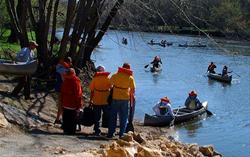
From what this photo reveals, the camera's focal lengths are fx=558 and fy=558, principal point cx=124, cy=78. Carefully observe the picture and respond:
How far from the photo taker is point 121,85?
496 inches

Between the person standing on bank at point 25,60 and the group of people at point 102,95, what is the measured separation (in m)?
2.86

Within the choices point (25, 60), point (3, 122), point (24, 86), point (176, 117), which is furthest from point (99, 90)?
point (176, 117)

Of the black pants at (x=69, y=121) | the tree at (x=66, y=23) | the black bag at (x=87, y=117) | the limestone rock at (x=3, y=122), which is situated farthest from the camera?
the tree at (x=66, y=23)

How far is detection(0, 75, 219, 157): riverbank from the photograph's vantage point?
10.3 m

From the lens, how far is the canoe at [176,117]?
71.3ft

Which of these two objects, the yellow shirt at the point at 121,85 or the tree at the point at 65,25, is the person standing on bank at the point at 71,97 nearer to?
the yellow shirt at the point at 121,85

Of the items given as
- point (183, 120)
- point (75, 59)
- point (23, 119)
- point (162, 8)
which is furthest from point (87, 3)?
point (183, 120)

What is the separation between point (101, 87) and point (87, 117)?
3.16 feet

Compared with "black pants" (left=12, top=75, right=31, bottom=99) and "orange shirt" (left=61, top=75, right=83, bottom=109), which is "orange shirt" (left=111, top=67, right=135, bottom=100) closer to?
"orange shirt" (left=61, top=75, right=83, bottom=109)

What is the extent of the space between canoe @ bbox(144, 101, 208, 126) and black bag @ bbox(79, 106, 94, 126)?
8.16 m

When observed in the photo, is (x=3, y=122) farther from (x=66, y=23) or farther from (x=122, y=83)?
(x=66, y=23)

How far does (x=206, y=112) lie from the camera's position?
88.8 feet

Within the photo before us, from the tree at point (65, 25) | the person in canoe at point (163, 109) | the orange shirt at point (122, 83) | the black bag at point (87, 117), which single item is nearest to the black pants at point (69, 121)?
the black bag at point (87, 117)

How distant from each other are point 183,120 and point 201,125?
87 cm
